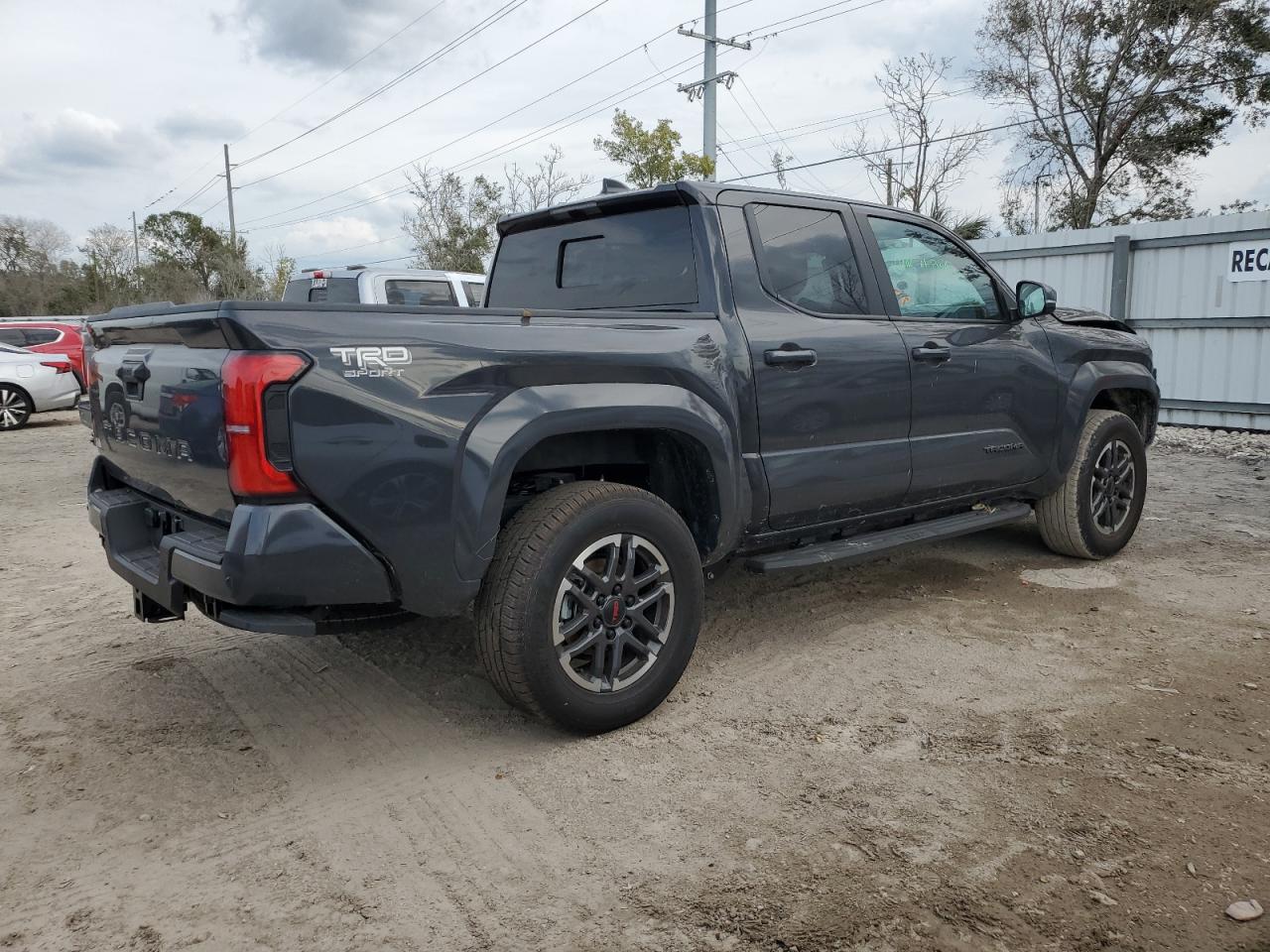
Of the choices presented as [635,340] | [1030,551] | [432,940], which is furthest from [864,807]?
[1030,551]

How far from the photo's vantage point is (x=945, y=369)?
442 cm

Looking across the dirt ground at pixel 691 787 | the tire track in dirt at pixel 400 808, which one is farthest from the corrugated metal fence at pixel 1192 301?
the tire track in dirt at pixel 400 808

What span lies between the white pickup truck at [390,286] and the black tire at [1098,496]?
554cm

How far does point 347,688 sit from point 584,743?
114cm

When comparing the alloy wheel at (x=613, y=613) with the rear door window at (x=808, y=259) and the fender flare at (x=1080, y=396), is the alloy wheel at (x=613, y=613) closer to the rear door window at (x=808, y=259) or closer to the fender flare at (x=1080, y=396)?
the rear door window at (x=808, y=259)

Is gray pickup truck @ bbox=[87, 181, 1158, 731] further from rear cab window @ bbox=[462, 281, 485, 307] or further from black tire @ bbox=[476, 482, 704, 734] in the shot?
rear cab window @ bbox=[462, 281, 485, 307]

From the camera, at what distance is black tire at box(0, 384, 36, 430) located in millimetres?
14555

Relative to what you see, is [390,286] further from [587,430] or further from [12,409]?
[12,409]

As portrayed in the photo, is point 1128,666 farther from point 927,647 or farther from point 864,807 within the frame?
point 864,807

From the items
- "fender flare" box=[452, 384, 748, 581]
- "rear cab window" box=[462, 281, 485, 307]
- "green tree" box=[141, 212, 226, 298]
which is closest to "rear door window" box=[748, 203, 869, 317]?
"fender flare" box=[452, 384, 748, 581]

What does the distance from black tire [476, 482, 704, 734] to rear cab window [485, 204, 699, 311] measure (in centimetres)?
101

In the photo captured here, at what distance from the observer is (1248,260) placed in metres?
10.6

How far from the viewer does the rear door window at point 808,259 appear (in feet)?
12.9

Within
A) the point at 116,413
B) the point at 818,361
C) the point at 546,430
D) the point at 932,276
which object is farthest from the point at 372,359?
the point at 932,276
